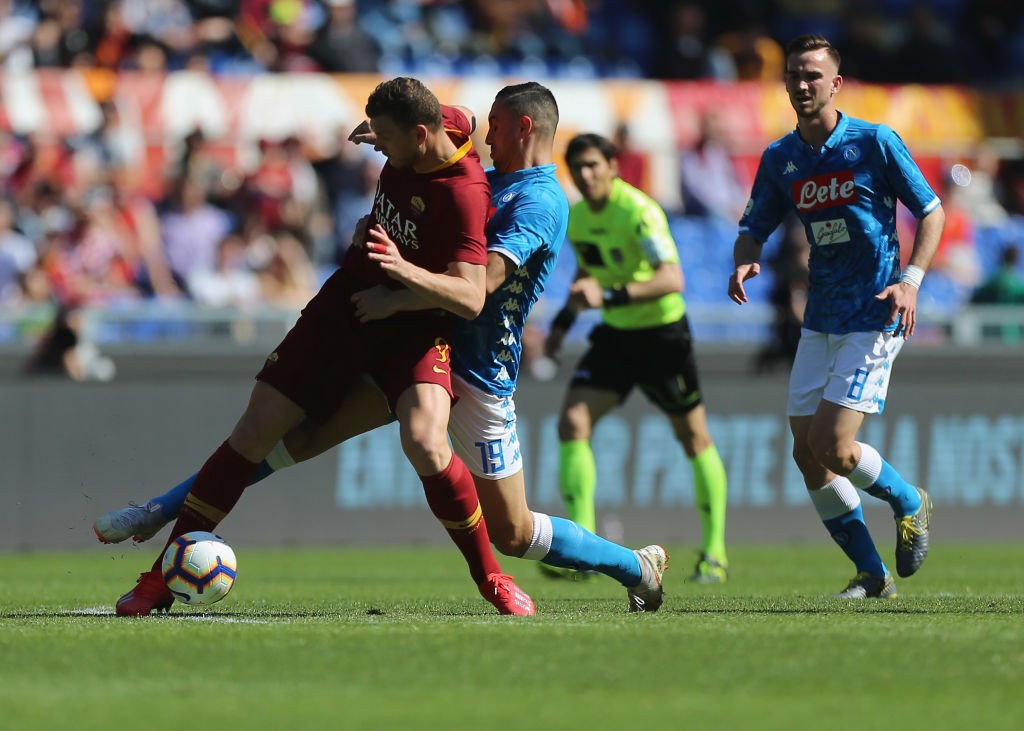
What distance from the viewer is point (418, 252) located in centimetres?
677


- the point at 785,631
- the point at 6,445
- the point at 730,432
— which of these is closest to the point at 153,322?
the point at 6,445

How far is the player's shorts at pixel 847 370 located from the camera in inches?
309

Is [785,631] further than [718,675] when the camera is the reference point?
Yes

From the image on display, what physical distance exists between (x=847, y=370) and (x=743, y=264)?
0.69m

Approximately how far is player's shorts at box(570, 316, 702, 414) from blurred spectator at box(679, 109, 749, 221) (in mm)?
8222

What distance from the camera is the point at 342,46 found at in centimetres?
1900

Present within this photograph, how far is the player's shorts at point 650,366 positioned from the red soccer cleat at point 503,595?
141 inches

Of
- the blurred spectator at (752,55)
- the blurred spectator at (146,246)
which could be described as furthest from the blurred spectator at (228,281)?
the blurred spectator at (752,55)

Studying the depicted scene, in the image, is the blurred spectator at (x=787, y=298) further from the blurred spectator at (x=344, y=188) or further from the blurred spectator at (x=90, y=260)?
the blurred spectator at (x=90, y=260)

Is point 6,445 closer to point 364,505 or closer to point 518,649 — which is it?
point 364,505

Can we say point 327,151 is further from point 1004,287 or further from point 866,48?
point 866,48

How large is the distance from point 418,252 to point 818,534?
8408 mm

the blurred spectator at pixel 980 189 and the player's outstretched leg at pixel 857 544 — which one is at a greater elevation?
the blurred spectator at pixel 980 189

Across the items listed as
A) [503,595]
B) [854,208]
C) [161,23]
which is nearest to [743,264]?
[854,208]
